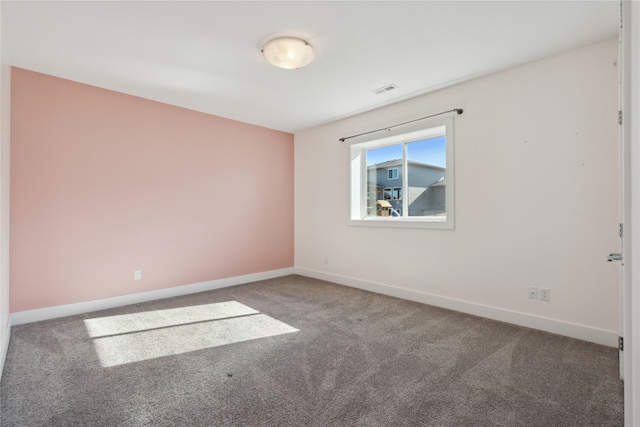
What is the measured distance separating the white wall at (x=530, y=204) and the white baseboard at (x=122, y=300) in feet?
7.41

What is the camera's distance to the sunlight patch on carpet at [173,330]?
2413 mm

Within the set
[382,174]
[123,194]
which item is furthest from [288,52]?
[123,194]

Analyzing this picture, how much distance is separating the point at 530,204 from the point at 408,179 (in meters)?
1.51

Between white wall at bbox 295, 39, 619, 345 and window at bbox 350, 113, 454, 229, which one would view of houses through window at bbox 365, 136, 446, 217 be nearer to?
window at bbox 350, 113, 454, 229

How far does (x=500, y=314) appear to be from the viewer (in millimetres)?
3043

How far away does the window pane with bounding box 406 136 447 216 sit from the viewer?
367 cm

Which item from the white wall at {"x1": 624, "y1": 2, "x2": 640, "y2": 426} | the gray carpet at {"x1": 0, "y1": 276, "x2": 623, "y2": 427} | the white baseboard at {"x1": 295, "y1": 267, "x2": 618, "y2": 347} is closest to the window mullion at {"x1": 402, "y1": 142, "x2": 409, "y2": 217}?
the white baseboard at {"x1": 295, "y1": 267, "x2": 618, "y2": 347}

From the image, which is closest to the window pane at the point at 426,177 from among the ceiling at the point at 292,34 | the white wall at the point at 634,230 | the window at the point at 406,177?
the window at the point at 406,177

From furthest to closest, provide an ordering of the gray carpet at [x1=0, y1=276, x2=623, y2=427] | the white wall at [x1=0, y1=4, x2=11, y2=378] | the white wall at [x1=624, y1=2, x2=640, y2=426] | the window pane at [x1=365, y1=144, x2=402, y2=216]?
1. the window pane at [x1=365, y1=144, x2=402, y2=216]
2. the white wall at [x1=0, y1=4, x2=11, y2=378]
3. the gray carpet at [x1=0, y1=276, x2=623, y2=427]
4. the white wall at [x1=624, y1=2, x2=640, y2=426]

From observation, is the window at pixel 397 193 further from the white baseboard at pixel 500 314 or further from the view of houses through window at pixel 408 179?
the white baseboard at pixel 500 314

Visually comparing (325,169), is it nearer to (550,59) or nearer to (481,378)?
(550,59)

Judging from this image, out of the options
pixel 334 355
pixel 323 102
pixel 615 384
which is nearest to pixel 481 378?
pixel 615 384

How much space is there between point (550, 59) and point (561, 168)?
102 centimetres

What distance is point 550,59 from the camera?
9.05 feet
